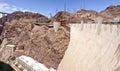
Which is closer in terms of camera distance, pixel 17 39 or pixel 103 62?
pixel 103 62

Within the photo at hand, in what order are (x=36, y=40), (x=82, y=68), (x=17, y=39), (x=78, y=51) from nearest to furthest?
(x=82, y=68), (x=78, y=51), (x=36, y=40), (x=17, y=39)

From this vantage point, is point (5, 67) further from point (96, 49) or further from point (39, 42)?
point (96, 49)

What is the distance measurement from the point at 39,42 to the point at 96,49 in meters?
22.4

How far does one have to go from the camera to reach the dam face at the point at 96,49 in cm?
1380

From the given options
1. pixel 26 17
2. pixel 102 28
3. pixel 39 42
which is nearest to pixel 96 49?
pixel 102 28

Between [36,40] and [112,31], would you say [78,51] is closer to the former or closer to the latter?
[112,31]

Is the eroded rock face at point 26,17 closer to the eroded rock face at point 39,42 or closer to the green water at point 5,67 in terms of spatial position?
the eroded rock face at point 39,42

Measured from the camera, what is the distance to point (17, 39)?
5288 centimetres

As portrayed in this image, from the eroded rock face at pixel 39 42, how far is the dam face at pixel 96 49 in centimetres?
695

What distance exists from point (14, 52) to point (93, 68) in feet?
107

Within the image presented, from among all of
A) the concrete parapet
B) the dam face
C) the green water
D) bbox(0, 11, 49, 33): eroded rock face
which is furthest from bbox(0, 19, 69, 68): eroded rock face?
the concrete parapet

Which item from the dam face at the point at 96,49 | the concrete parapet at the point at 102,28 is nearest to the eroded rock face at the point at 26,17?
the dam face at the point at 96,49

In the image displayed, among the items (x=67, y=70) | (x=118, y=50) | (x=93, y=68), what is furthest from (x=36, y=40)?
(x=118, y=50)

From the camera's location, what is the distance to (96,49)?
684 inches
